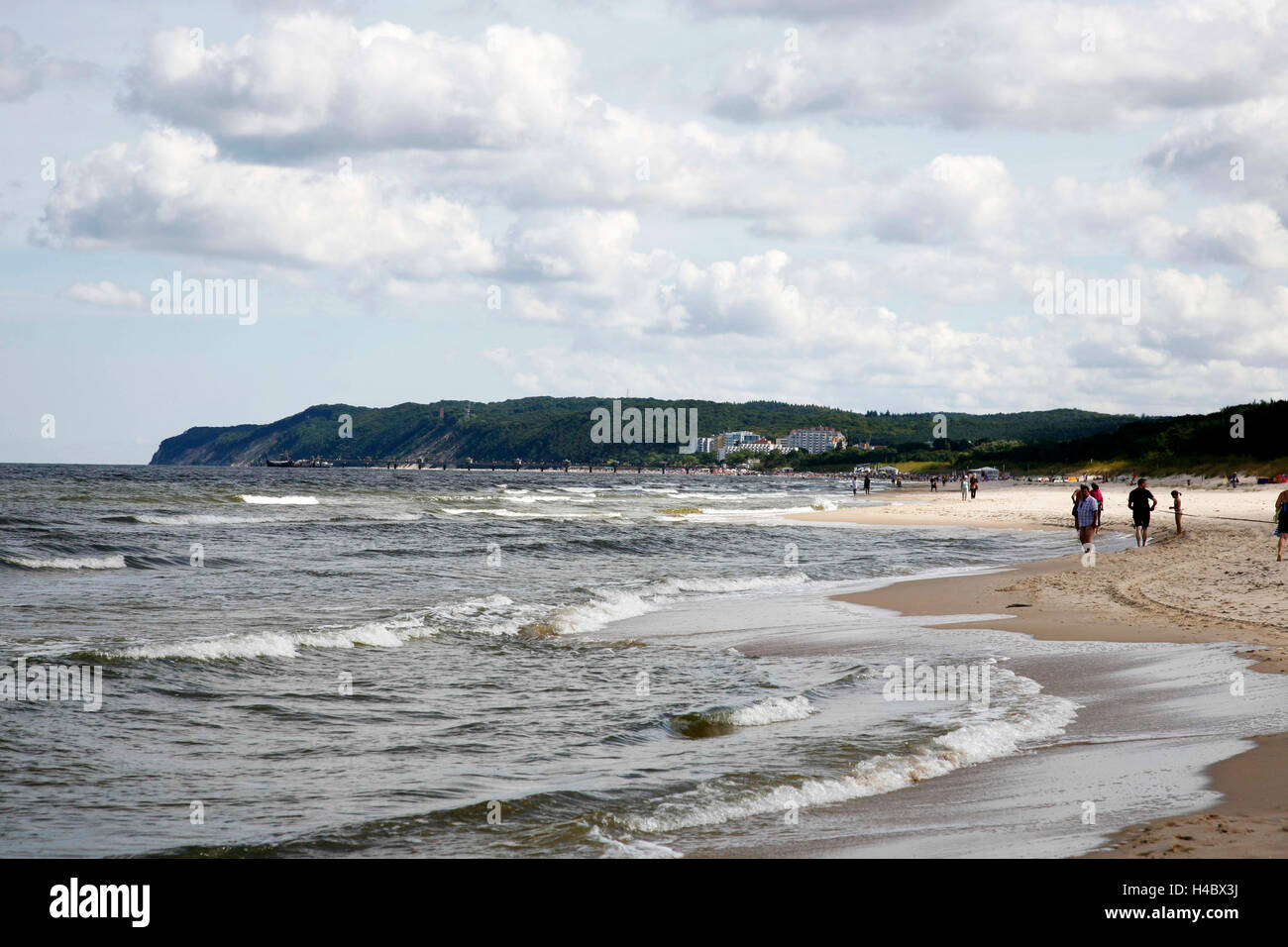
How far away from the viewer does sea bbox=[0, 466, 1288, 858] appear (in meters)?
6.55

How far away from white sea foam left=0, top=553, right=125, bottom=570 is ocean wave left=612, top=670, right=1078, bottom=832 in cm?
2247

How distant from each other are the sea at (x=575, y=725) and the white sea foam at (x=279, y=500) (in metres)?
41.2

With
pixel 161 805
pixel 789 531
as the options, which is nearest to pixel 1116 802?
pixel 161 805

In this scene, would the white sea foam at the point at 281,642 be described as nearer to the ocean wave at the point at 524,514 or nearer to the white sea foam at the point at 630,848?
the white sea foam at the point at 630,848

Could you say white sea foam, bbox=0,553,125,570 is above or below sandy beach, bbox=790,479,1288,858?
above

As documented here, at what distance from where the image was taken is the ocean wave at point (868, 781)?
6.93m

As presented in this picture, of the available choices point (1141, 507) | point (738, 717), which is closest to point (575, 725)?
point (738, 717)

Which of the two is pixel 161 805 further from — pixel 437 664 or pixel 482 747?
pixel 437 664

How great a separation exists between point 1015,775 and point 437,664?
773 centimetres

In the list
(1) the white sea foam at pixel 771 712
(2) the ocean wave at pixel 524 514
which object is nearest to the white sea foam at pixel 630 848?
(1) the white sea foam at pixel 771 712

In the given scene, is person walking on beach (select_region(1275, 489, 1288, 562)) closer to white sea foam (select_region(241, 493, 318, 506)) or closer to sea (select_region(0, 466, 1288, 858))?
sea (select_region(0, 466, 1288, 858))

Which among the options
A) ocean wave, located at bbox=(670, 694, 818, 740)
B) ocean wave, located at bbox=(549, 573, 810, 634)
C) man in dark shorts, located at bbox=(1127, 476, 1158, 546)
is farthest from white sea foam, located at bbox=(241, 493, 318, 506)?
ocean wave, located at bbox=(670, 694, 818, 740)

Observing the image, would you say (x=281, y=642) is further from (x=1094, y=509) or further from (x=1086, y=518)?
(x=1094, y=509)
